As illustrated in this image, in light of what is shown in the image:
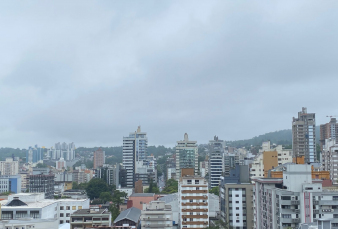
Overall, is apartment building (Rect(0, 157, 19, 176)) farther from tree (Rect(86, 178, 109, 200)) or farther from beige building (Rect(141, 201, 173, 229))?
beige building (Rect(141, 201, 173, 229))

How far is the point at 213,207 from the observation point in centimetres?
5475

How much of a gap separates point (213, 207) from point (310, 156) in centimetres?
4392

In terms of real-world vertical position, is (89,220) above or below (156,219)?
above

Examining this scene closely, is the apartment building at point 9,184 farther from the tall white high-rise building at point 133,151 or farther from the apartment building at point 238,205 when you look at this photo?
the apartment building at point 238,205

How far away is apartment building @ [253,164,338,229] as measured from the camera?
31.8 meters

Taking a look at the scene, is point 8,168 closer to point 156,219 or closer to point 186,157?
point 186,157

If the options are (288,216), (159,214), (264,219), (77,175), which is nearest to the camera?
(288,216)

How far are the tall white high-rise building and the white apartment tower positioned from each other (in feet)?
206

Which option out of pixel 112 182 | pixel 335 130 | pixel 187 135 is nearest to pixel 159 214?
pixel 112 182

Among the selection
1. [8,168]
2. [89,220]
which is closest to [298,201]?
[89,220]

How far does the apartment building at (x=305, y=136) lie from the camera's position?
91.1m

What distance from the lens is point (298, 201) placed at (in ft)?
106

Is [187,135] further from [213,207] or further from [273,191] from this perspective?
[273,191]

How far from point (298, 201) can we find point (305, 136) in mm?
64199
